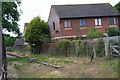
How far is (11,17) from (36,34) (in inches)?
268

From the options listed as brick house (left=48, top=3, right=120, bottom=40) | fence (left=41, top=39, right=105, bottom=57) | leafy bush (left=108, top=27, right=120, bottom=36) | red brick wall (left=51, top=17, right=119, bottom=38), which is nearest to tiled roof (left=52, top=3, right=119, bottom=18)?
brick house (left=48, top=3, right=120, bottom=40)

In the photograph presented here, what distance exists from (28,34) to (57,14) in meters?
5.84

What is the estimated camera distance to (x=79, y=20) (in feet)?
95.8

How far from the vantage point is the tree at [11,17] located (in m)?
21.9

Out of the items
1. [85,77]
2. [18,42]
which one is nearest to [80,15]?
[85,77]

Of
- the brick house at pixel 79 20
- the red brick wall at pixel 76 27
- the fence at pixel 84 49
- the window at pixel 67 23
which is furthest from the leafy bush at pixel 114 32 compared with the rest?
the fence at pixel 84 49

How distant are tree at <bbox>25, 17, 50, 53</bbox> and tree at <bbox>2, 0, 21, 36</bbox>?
533 centimetres

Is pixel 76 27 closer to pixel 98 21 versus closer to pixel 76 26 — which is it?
pixel 76 26

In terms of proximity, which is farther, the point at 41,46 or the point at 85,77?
the point at 41,46

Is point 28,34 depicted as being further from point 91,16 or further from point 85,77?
point 85,77

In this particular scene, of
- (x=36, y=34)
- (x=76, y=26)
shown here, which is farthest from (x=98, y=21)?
(x=36, y=34)

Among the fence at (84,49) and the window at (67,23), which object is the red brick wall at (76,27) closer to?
the window at (67,23)

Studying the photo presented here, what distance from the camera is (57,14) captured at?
2908cm

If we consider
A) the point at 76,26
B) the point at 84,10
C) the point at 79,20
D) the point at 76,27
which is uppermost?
the point at 84,10
